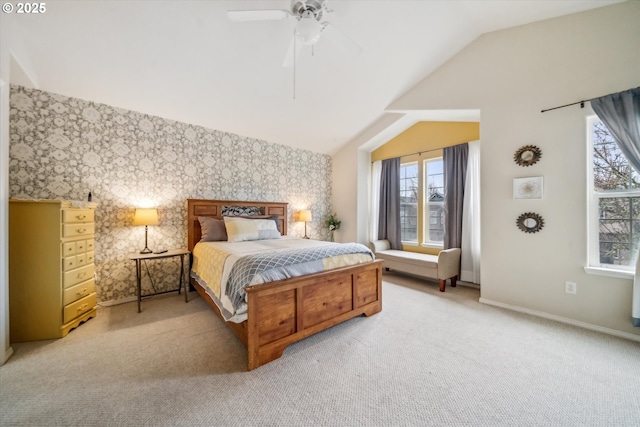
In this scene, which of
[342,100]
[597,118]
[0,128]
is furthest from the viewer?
[342,100]

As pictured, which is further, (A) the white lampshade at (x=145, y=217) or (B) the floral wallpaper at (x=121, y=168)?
(A) the white lampshade at (x=145, y=217)

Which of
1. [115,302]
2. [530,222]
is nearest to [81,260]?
[115,302]

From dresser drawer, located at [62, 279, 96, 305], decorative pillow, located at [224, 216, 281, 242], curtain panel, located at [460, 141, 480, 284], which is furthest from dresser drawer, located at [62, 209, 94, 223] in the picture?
curtain panel, located at [460, 141, 480, 284]

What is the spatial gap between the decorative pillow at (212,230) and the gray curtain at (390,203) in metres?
3.20

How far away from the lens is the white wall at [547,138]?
2.32m

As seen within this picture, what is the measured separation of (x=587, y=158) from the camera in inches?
96.1

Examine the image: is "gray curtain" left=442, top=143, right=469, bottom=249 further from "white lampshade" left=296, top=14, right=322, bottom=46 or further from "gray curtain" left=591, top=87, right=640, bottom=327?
"white lampshade" left=296, top=14, right=322, bottom=46

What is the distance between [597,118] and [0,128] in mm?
5435

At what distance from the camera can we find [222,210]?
12.8ft

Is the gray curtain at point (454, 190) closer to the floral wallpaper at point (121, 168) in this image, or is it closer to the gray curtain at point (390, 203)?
the gray curtain at point (390, 203)

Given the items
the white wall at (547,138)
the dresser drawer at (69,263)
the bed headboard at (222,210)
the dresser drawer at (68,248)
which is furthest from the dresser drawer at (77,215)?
the white wall at (547,138)

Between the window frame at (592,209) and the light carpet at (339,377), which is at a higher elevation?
the window frame at (592,209)

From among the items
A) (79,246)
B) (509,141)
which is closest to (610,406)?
(509,141)

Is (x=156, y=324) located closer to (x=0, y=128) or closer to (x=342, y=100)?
(x=0, y=128)
